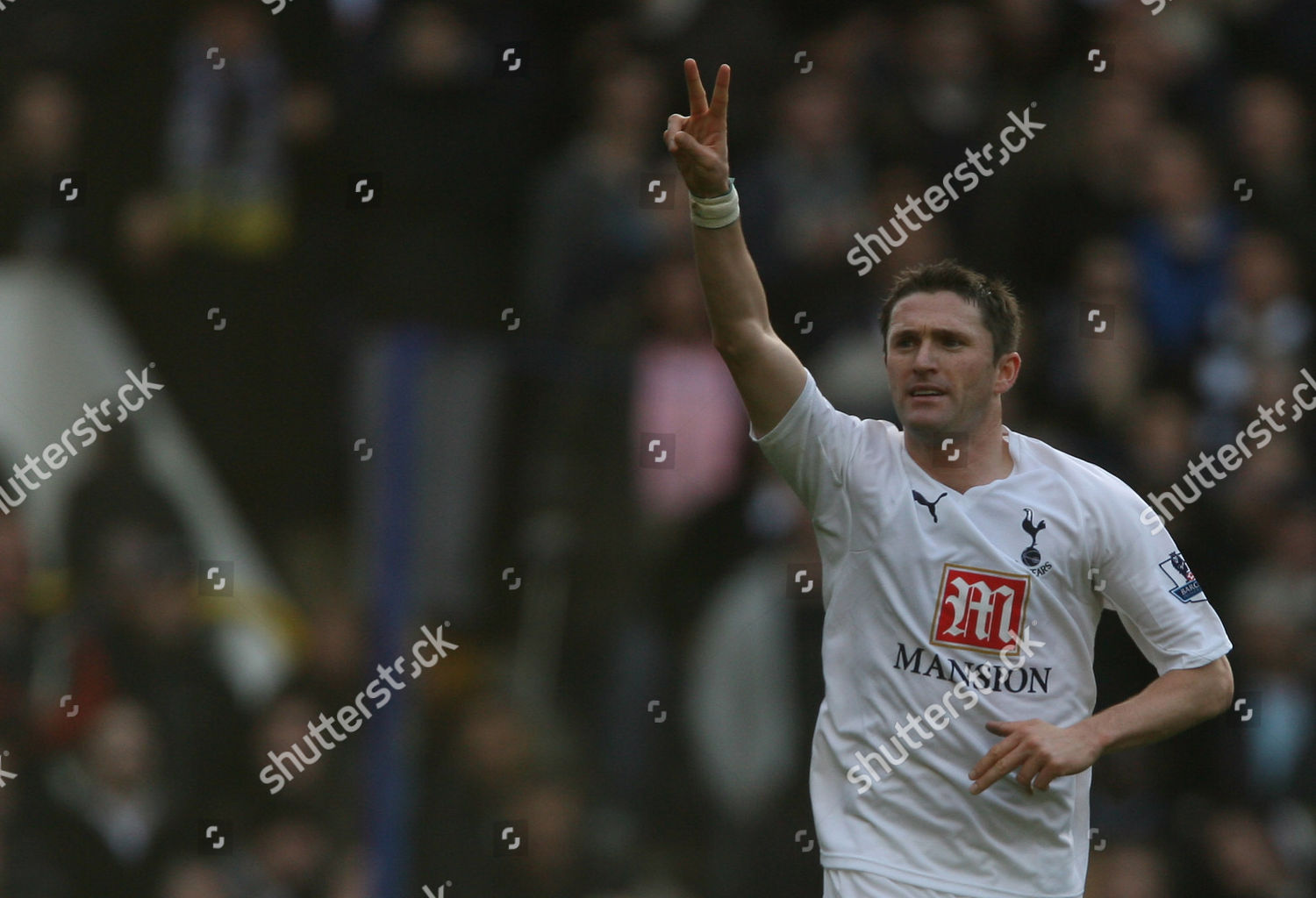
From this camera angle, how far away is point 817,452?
4641 mm

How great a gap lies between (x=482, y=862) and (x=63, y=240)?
11.3 feet

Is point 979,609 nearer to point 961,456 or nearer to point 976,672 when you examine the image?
point 976,672

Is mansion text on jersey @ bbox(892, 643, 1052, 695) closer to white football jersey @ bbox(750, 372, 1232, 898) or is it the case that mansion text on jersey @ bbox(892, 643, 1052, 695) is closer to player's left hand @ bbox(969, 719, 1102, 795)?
white football jersey @ bbox(750, 372, 1232, 898)

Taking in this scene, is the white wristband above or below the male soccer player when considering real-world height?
above

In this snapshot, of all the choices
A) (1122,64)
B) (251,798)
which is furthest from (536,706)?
(1122,64)

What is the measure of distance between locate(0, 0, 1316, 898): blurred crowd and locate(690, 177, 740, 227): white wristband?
3.13m

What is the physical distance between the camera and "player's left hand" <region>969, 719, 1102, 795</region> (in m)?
4.30

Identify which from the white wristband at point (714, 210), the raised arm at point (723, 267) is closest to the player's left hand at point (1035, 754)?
the raised arm at point (723, 267)

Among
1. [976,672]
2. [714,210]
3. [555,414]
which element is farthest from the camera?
[555,414]

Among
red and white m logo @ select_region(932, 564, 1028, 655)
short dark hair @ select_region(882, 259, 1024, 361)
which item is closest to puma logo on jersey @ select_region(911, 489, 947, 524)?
red and white m logo @ select_region(932, 564, 1028, 655)

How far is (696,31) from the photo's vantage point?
29.4 feet

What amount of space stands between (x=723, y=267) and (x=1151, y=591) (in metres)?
1.47

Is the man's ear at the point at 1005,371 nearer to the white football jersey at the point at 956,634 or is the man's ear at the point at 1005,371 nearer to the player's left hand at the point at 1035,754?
the white football jersey at the point at 956,634

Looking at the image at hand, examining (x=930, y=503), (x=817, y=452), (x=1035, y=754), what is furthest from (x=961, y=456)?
(x=1035, y=754)
